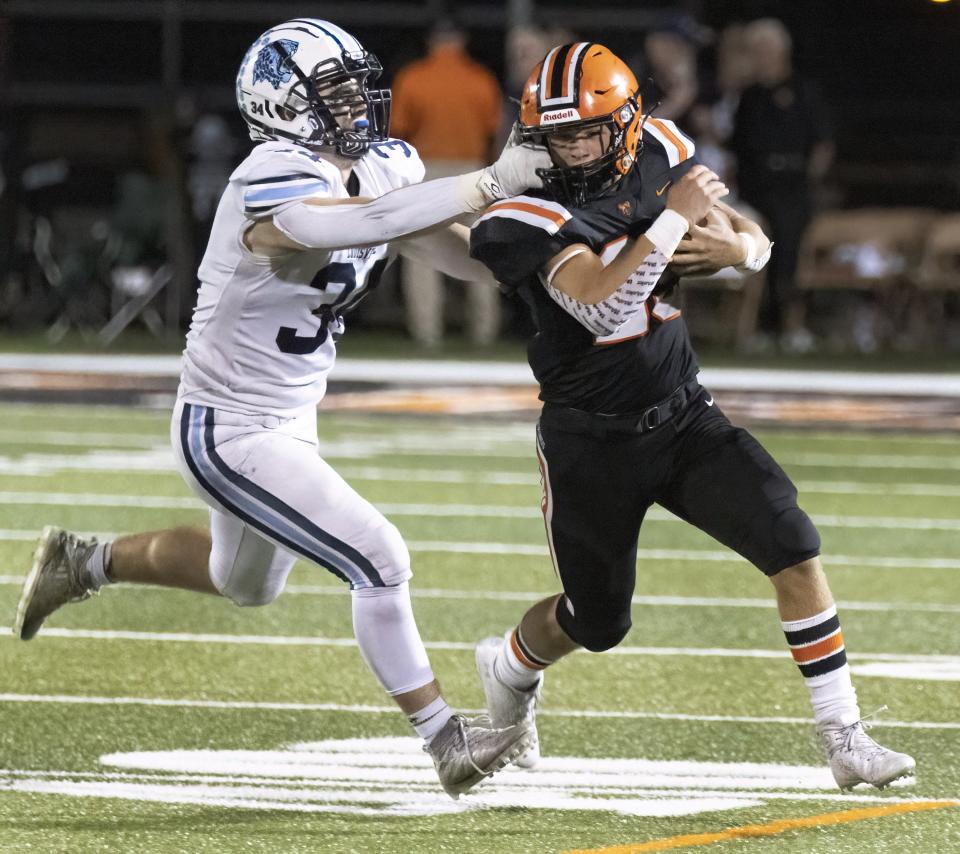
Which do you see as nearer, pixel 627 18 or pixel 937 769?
pixel 937 769

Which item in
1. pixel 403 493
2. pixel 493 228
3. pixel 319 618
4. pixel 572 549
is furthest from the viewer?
pixel 403 493

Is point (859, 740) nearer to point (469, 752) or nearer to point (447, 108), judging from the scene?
point (469, 752)

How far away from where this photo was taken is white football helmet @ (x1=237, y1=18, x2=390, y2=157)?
15.2 feet

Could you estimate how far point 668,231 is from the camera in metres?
4.30

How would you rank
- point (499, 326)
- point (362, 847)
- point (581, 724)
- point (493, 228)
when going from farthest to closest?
point (499, 326) < point (581, 724) < point (493, 228) < point (362, 847)

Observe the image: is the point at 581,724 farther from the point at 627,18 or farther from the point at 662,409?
the point at 627,18

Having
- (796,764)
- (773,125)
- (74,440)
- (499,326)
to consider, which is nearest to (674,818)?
(796,764)

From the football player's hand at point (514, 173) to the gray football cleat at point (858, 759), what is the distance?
135cm

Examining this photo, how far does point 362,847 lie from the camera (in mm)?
4102

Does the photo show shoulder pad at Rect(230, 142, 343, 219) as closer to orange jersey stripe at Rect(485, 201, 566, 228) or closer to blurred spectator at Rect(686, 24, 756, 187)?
orange jersey stripe at Rect(485, 201, 566, 228)

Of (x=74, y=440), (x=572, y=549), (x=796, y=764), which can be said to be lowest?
(x=74, y=440)

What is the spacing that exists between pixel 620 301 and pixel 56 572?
6.46 feet

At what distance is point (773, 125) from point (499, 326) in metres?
3.34

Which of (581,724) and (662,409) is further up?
(662,409)
